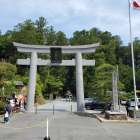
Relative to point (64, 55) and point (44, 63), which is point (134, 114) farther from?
point (64, 55)

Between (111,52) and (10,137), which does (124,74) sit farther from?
(10,137)

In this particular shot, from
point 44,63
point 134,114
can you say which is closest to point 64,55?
point 44,63

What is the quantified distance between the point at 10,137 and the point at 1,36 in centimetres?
10197

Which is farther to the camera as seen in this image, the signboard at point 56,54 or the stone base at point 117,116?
the signboard at point 56,54

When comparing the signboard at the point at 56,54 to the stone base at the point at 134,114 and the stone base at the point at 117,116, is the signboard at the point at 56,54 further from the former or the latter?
the stone base at the point at 117,116

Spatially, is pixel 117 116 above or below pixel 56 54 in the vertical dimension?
below

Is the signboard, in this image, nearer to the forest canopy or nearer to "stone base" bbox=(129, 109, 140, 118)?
"stone base" bbox=(129, 109, 140, 118)

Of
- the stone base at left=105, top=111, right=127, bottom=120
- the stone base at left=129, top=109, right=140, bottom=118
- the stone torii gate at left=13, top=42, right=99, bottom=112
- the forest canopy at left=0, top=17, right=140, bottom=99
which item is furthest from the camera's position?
the forest canopy at left=0, top=17, right=140, bottom=99

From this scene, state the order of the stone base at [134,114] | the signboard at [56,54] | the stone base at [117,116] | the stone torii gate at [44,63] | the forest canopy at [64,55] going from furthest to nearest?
the forest canopy at [64,55] < the stone torii gate at [44,63] < the signboard at [56,54] < the stone base at [134,114] < the stone base at [117,116]

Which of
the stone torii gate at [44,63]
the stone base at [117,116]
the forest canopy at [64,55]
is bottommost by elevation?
the stone base at [117,116]

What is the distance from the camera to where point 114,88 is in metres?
39.1

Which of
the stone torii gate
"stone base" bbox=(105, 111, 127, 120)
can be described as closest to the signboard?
the stone torii gate

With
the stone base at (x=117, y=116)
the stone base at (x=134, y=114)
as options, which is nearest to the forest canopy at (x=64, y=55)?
the stone base at (x=134, y=114)

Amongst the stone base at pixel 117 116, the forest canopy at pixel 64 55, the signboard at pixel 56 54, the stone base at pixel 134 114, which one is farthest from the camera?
the forest canopy at pixel 64 55
